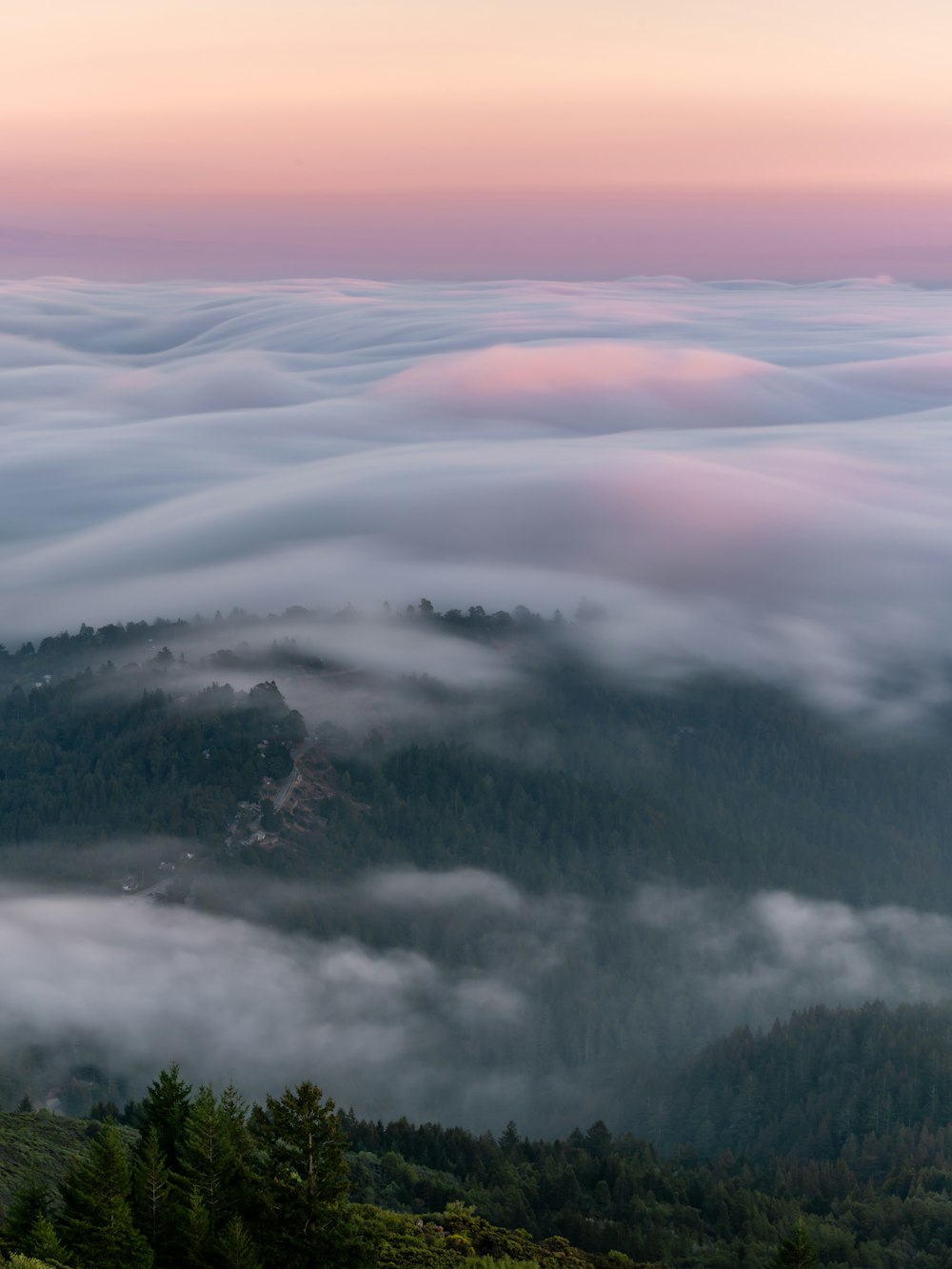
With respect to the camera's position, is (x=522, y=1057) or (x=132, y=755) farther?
(x=132, y=755)

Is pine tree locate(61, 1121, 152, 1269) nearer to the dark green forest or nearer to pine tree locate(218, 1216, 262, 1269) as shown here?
the dark green forest

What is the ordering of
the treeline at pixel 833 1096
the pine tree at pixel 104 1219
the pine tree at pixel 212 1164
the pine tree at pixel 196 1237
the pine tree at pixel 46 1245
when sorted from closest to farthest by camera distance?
the pine tree at pixel 46 1245 → the pine tree at pixel 104 1219 → the pine tree at pixel 196 1237 → the pine tree at pixel 212 1164 → the treeline at pixel 833 1096

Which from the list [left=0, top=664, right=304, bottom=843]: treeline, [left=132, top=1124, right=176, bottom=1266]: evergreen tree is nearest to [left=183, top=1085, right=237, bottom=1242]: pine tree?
[left=132, top=1124, right=176, bottom=1266]: evergreen tree

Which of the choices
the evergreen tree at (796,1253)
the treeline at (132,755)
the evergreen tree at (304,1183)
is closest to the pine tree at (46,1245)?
the evergreen tree at (304,1183)

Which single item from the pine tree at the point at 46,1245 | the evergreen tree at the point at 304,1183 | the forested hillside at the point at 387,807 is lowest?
the pine tree at the point at 46,1245

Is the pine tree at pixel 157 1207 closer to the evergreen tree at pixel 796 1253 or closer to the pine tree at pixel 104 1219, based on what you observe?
the pine tree at pixel 104 1219

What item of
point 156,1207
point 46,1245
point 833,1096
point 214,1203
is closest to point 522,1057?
point 833,1096

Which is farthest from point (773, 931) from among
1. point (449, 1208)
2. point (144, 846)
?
point (449, 1208)

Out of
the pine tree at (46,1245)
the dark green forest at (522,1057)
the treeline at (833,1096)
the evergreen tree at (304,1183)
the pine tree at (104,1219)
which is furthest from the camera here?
the treeline at (833,1096)

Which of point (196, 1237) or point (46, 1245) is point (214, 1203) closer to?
point (196, 1237)

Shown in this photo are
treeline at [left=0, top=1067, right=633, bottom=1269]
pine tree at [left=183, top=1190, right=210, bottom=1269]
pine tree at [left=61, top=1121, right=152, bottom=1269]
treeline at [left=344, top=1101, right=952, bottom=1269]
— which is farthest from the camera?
treeline at [left=344, top=1101, right=952, bottom=1269]
